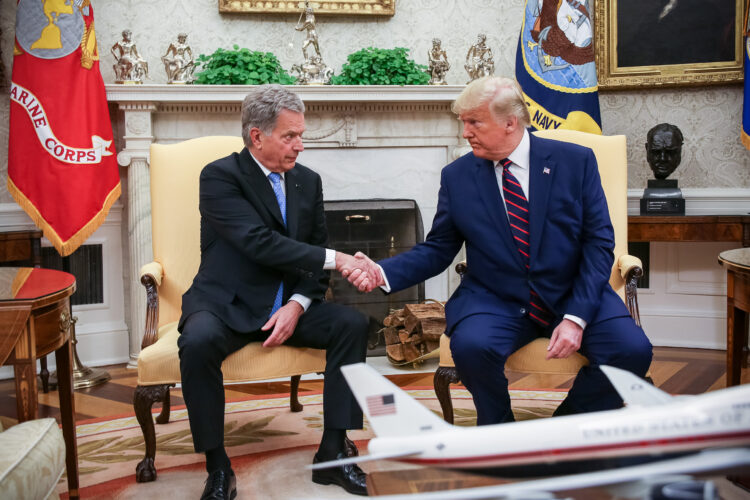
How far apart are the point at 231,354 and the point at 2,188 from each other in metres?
2.61

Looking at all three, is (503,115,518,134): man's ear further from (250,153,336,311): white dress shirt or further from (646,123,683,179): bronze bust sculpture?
(646,123,683,179): bronze bust sculpture

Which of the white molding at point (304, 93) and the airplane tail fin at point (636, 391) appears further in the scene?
the white molding at point (304, 93)

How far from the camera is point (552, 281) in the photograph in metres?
2.41

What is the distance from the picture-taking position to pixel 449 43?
4.91 meters

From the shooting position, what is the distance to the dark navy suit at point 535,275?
228 centimetres

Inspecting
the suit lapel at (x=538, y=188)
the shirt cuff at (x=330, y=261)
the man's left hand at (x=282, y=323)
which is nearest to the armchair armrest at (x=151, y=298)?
the man's left hand at (x=282, y=323)

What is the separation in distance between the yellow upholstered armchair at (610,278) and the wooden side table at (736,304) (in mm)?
314

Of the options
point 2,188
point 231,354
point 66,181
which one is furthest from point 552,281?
point 2,188

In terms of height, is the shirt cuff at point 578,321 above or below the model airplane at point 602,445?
below

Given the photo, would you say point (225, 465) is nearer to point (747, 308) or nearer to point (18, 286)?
point (18, 286)

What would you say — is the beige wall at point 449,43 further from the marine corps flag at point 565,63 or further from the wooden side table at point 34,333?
the wooden side table at point 34,333

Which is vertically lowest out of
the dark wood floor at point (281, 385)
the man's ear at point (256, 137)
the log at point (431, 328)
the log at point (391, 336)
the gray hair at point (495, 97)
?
the dark wood floor at point (281, 385)

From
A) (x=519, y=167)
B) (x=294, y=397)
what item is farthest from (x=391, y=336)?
(x=519, y=167)

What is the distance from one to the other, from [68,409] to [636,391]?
198 centimetres
